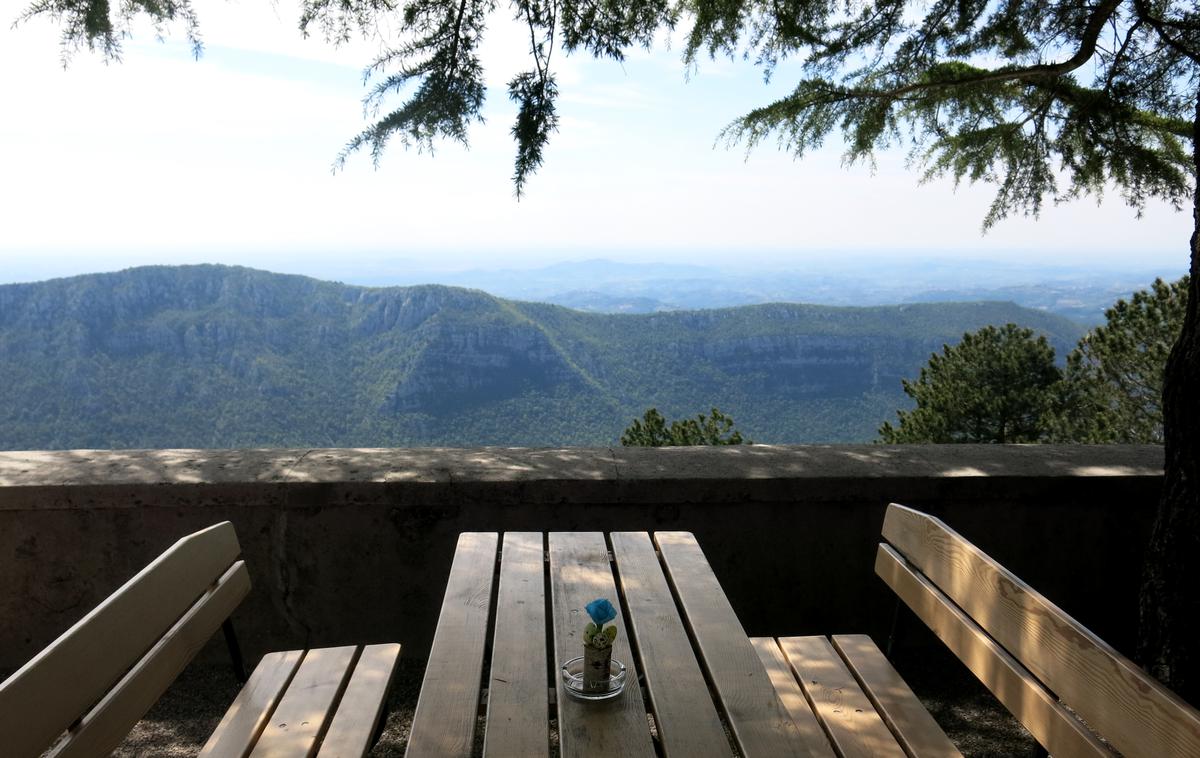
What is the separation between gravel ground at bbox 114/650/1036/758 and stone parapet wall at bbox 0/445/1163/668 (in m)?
0.16

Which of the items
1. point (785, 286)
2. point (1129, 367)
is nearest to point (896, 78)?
point (1129, 367)

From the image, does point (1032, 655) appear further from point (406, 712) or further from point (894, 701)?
point (406, 712)

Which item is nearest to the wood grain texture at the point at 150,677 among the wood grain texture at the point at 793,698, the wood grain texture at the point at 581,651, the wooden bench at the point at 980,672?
the wood grain texture at the point at 581,651

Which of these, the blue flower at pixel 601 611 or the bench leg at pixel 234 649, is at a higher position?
the blue flower at pixel 601 611

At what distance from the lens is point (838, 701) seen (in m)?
1.95

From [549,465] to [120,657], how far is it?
1599mm

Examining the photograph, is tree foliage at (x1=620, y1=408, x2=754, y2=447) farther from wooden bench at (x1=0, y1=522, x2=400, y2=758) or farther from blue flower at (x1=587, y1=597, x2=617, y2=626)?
blue flower at (x1=587, y1=597, x2=617, y2=626)

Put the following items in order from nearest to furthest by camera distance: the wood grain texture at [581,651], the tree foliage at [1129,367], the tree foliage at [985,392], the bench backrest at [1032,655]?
the bench backrest at [1032,655] < the wood grain texture at [581,651] < the tree foliage at [1129,367] < the tree foliage at [985,392]

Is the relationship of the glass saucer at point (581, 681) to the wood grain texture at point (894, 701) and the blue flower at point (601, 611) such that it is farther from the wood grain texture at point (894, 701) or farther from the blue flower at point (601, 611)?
the wood grain texture at point (894, 701)

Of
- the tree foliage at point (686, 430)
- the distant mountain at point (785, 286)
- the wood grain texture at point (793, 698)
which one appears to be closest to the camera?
the wood grain texture at point (793, 698)

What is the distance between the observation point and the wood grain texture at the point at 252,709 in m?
1.67

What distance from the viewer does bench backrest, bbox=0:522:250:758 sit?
1.32 m

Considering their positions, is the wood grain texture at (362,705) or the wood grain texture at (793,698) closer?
the wood grain texture at (793,698)

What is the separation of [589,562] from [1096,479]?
193cm
